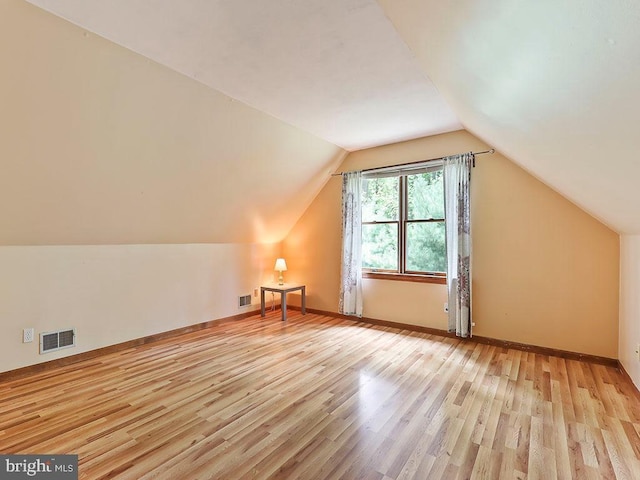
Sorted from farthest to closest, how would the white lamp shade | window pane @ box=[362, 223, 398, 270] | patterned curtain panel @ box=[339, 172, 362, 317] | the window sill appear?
1. the white lamp shade
2. patterned curtain panel @ box=[339, 172, 362, 317]
3. window pane @ box=[362, 223, 398, 270]
4. the window sill

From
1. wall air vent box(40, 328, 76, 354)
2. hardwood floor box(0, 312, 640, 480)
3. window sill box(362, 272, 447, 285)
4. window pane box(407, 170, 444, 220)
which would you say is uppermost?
window pane box(407, 170, 444, 220)

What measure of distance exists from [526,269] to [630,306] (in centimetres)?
92

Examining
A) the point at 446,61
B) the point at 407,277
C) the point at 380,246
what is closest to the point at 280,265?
the point at 380,246

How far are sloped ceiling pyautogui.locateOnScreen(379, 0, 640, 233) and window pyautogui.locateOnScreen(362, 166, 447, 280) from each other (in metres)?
1.63

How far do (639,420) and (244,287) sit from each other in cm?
434

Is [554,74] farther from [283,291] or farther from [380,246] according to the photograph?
[283,291]

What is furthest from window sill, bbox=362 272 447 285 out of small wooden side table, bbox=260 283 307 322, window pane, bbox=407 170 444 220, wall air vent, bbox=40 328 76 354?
wall air vent, bbox=40 328 76 354

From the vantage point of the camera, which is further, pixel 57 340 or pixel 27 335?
pixel 57 340

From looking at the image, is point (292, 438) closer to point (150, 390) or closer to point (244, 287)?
point (150, 390)

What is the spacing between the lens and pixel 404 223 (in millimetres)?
4395

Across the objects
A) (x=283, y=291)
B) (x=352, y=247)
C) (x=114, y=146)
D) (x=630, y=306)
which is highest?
(x=114, y=146)

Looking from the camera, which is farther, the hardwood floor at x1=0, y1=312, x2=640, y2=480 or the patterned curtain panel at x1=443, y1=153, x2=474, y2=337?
the patterned curtain panel at x1=443, y1=153, x2=474, y2=337

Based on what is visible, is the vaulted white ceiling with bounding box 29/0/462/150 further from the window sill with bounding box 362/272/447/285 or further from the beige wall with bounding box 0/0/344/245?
the window sill with bounding box 362/272/447/285

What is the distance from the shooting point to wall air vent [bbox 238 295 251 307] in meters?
4.81
